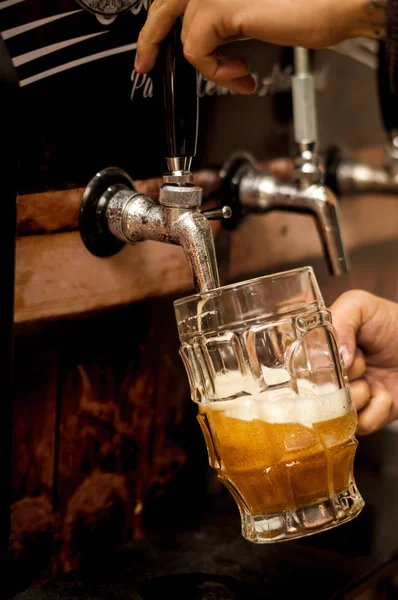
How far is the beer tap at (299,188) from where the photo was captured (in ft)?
4.15

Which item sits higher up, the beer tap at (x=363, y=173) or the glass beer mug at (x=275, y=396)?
the beer tap at (x=363, y=173)

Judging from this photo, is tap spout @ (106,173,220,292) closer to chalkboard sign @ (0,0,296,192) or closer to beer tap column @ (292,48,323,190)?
chalkboard sign @ (0,0,296,192)

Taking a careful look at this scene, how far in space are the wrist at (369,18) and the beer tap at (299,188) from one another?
40cm

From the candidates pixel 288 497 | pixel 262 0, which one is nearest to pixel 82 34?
pixel 262 0

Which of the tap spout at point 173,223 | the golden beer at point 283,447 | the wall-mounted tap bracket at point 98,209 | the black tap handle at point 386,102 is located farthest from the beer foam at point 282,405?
the black tap handle at point 386,102

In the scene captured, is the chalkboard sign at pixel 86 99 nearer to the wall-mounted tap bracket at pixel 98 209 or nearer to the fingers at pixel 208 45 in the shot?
the wall-mounted tap bracket at pixel 98 209

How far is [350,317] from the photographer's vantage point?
114 cm

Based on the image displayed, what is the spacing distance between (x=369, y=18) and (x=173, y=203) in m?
0.32

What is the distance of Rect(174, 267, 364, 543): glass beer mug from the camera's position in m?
0.81

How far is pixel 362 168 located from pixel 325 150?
87 mm

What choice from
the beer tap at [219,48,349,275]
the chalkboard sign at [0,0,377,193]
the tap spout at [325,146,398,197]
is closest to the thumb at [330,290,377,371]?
the beer tap at [219,48,349,275]

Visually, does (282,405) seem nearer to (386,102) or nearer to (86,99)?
(86,99)

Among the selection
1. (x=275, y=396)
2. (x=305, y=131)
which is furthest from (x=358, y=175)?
(x=275, y=396)

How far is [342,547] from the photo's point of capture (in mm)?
1148
